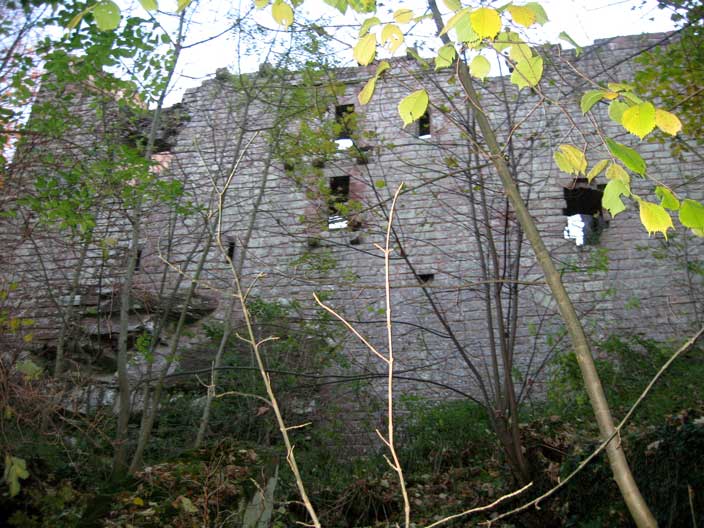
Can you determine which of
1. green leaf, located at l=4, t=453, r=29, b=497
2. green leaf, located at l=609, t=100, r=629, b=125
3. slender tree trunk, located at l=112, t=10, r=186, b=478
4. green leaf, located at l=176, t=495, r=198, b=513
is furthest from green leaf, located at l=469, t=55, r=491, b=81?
slender tree trunk, located at l=112, t=10, r=186, b=478

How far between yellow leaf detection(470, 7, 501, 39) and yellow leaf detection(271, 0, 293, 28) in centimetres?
78

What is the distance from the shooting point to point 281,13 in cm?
231

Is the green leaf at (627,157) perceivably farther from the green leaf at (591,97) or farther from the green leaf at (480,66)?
the green leaf at (480,66)

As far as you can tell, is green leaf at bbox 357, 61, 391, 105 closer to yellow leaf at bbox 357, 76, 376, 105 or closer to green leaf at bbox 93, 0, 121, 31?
yellow leaf at bbox 357, 76, 376, 105

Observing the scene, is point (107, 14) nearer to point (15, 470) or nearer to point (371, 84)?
point (371, 84)

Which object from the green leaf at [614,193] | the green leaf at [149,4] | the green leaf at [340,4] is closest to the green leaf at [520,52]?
the green leaf at [614,193]

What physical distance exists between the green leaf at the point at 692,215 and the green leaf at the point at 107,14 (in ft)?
5.57

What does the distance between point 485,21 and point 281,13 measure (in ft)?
2.72

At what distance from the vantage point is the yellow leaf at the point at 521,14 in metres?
1.88

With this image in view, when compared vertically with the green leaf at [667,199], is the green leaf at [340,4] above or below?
above

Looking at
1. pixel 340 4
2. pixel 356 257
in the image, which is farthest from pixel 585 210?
pixel 340 4

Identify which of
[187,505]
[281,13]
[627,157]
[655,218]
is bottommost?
[187,505]

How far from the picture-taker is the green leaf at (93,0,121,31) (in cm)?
207

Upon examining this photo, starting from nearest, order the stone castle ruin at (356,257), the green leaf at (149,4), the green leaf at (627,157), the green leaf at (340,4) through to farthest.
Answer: the green leaf at (627,157)
the green leaf at (149,4)
the green leaf at (340,4)
the stone castle ruin at (356,257)
